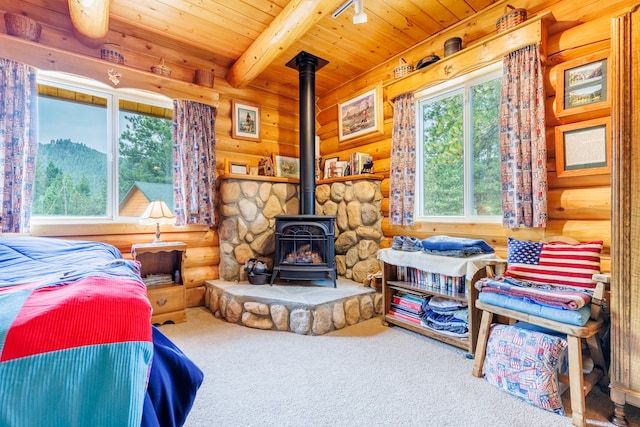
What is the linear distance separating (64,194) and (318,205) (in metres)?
2.58

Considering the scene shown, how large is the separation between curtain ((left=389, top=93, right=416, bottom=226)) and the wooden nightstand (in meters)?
2.14

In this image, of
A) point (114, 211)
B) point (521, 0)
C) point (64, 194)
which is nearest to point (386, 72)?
point (521, 0)

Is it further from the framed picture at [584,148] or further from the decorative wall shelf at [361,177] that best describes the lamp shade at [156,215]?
the framed picture at [584,148]

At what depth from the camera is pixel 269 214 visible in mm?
3604

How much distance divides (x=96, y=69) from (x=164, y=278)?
6.59 feet

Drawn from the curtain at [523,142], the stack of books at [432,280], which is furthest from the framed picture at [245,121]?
the curtain at [523,142]

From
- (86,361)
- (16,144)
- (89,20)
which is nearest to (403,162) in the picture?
(86,361)

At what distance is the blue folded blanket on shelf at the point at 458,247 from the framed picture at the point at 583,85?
3.43 feet

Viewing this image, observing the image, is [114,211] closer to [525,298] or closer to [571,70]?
[525,298]

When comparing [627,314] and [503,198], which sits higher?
[503,198]

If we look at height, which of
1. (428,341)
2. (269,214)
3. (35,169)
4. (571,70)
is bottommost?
(428,341)

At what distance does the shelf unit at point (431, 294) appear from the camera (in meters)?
2.19

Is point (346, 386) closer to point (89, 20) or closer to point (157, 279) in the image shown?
point (157, 279)

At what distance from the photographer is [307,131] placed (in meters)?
3.49
